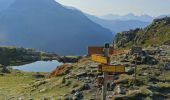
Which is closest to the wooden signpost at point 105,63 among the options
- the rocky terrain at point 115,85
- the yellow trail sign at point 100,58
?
the yellow trail sign at point 100,58

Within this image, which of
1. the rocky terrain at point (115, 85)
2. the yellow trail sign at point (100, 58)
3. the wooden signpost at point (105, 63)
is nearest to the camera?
the wooden signpost at point (105, 63)

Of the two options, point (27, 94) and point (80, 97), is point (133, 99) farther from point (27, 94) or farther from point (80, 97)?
point (27, 94)

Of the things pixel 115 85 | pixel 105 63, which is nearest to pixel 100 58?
pixel 105 63

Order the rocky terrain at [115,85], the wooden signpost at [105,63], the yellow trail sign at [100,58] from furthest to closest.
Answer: the rocky terrain at [115,85] → the yellow trail sign at [100,58] → the wooden signpost at [105,63]

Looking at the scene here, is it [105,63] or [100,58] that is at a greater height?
[100,58]

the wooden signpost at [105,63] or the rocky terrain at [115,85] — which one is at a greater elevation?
the wooden signpost at [105,63]

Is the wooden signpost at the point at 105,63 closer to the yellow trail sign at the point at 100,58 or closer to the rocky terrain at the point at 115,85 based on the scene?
the yellow trail sign at the point at 100,58

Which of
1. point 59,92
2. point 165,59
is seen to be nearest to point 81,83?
point 59,92

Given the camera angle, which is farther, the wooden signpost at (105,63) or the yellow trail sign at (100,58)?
the yellow trail sign at (100,58)

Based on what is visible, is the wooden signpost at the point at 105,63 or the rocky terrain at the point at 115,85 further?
the rocky terrain at the point at 115,85

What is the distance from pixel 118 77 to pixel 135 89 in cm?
500

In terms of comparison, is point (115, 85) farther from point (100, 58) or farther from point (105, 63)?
point (105, 63)

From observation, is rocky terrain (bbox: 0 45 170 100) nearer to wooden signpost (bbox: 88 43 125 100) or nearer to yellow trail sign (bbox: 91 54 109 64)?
wooden signpost (bbox: 88 43 125 100)

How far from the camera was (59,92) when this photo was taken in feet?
149
